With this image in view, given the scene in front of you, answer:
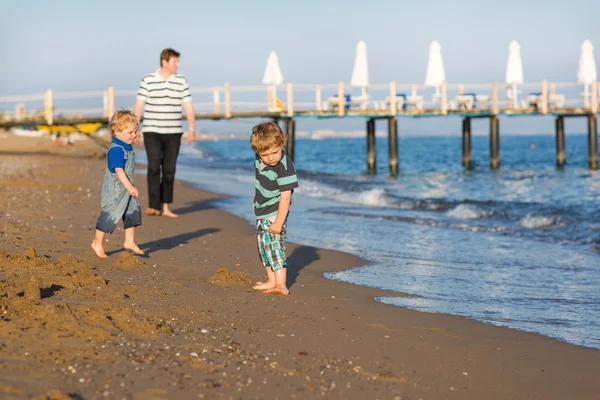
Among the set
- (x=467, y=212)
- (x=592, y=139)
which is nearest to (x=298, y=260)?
(x=467, y=212)

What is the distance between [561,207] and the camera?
13.1m

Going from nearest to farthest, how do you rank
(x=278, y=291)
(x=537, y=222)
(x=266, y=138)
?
(x=266, y=138), (x=278, y=291), (x=537, y=222)

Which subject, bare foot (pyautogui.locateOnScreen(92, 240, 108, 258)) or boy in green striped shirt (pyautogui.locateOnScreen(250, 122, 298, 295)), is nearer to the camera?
boy in green striped shirt (pyautogui.locateOnScreen(250, 122, 298, 295))

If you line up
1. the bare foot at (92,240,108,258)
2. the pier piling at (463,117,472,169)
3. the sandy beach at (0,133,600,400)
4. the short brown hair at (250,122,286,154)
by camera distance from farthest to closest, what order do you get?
the pier piling at (463,117,472,169) → the bare foot at (92,240,108,258) → the short brown hair at (250,122,286,154) → the sandy beach at (0,133,600,400)

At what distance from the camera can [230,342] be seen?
334cm

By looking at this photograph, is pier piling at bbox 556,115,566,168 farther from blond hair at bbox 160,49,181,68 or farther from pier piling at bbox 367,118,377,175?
blond hair at bbox 160,49,181,68

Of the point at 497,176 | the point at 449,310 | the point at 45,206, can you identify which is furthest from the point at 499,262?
the point at 497,176

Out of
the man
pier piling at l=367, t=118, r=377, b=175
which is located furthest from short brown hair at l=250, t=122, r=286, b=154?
pier piling at l=367, t=118, r=377, b=175

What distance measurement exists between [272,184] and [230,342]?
1630 millimetres

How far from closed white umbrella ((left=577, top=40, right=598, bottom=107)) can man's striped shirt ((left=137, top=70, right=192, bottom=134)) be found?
22.4 metres

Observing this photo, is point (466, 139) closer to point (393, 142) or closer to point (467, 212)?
point (393, 142)

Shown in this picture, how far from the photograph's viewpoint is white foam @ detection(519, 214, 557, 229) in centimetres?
1076

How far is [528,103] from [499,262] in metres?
21.7

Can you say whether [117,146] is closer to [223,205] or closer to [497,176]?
[223,205]
